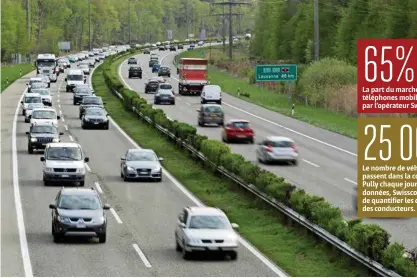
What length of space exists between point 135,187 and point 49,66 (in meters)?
84.7

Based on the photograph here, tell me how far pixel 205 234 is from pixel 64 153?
57.7 ft

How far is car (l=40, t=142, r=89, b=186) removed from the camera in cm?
4734

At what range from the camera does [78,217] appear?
34.6m

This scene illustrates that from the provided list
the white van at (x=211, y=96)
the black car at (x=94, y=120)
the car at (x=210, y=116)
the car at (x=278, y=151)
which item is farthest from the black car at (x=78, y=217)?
the white van at (x=211, y=96)

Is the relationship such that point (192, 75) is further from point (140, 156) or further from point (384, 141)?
point (384, 141)

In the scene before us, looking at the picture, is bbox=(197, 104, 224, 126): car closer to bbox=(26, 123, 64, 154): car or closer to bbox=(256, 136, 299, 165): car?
bbox=(26, 123, 64, 154): car

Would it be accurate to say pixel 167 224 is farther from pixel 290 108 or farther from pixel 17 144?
pixel 290 108

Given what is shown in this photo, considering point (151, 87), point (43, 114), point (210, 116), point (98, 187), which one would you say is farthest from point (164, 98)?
point (98, 187)

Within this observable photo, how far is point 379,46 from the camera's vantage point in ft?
85.6

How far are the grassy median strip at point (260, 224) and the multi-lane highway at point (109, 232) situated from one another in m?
0.63

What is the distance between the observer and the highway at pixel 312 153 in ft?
135

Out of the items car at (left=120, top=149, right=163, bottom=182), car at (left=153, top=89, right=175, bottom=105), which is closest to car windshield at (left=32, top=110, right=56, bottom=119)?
car at (left=120, top=149, right=163, bottom=182)

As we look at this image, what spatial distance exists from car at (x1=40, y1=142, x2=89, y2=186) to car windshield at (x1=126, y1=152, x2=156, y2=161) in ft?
8.33

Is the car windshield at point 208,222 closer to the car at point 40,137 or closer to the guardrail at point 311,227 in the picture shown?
the guardrail at point 311,227
